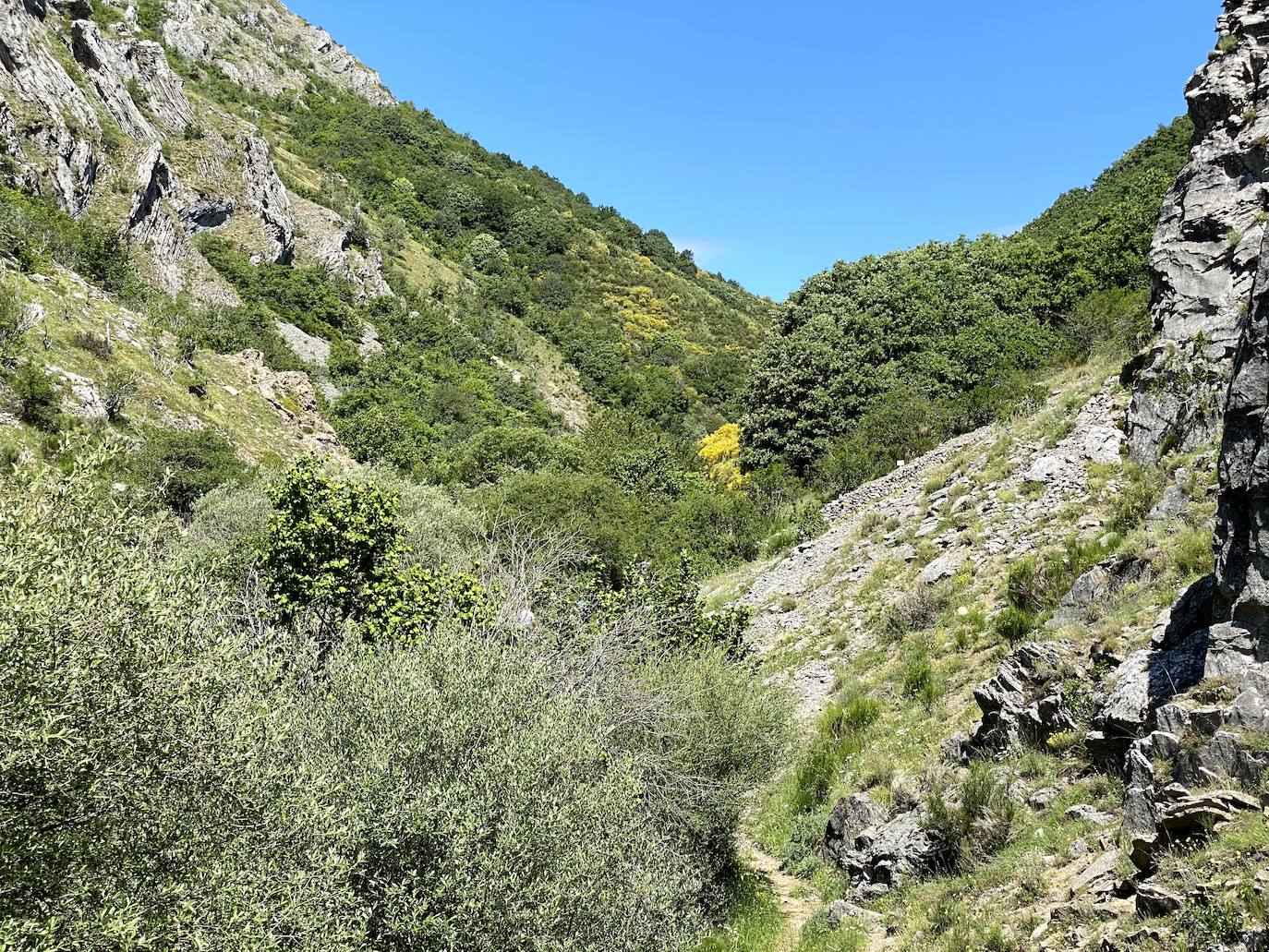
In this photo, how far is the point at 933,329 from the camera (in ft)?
119

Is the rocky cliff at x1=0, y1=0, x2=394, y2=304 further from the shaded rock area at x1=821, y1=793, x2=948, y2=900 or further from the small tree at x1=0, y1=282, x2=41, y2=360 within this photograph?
the shaded rock area at x1=821, y1=793, x2=948, y2=900

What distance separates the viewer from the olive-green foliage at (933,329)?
3142cm

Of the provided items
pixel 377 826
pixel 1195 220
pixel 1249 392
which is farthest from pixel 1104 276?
pixel 377 826

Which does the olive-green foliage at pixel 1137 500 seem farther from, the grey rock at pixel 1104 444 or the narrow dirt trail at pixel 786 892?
the narrow dirt trail at pixel 786 892

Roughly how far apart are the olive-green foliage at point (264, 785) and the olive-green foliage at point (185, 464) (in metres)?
16.1

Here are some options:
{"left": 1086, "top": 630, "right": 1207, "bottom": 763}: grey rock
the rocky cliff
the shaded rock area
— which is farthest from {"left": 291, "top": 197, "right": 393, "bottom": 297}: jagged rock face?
{"left": 1086, "top": 630, "right": 1207, "bottom": 763}: grey rock

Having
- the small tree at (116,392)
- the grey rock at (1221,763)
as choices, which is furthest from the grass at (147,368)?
the grey rock at (1221,763)

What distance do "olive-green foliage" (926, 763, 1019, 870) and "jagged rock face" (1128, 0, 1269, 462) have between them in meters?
8.28

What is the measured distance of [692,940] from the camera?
860 cm

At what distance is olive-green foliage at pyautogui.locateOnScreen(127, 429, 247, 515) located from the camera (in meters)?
21.7

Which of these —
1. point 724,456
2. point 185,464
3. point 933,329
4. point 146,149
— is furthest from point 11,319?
point 933,329

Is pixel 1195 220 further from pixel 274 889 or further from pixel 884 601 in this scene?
pixel 274 889

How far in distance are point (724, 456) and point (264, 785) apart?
127ft

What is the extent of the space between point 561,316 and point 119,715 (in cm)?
6855
